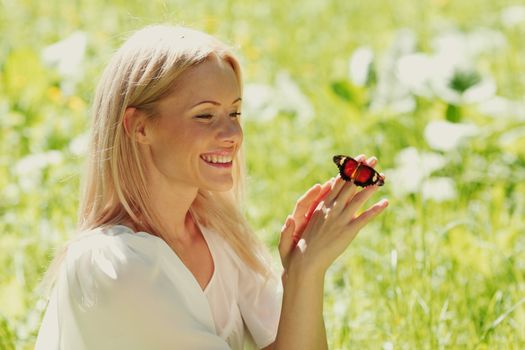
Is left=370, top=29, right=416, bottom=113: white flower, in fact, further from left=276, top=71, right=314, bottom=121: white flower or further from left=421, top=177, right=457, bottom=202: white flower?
left=421, top=177, right=457, bottom=202: white flower

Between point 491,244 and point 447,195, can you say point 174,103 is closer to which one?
point 491,244

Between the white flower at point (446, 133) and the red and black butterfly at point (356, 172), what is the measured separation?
188 centimetres

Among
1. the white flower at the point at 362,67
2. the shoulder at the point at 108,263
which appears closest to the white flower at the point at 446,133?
the white flower at the point at 362,67

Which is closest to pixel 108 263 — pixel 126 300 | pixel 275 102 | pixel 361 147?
pixel 126 300

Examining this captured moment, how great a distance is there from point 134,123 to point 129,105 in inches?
1.7

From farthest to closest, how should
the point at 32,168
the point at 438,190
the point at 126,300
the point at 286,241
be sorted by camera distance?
the point at 32,168, the point at 438,190, the point at 286,241, the point at 126,300

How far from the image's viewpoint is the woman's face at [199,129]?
2398 mm

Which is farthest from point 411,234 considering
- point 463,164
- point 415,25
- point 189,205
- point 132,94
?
point 415,25

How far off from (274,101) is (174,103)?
2548 mm

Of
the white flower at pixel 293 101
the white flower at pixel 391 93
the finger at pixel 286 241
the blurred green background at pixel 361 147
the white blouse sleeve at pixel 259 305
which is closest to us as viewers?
the finger at pixel 286 241

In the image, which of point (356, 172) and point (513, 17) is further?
point (513, 17)

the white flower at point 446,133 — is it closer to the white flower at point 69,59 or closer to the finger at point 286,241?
the white flower at point 69,59

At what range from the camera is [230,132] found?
243 centimetres

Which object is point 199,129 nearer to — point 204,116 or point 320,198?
point 204,116
